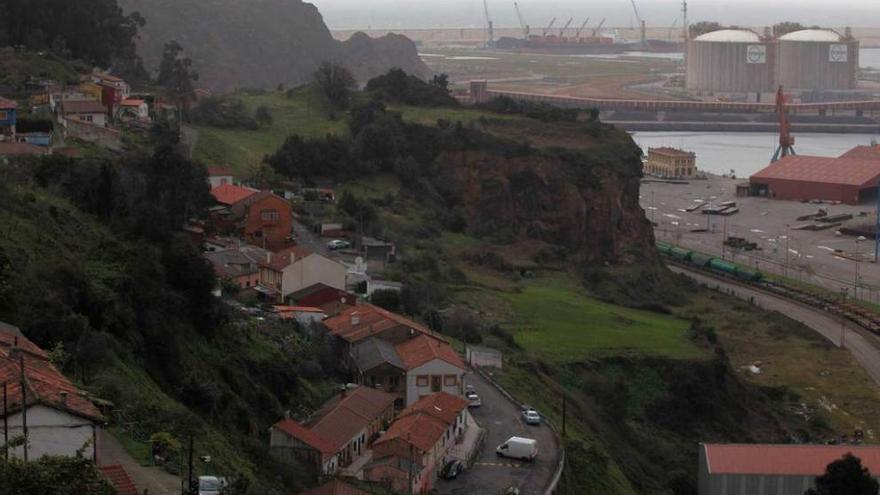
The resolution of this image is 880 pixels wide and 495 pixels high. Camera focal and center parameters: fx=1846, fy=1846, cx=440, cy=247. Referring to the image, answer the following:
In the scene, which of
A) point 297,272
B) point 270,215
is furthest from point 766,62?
point 297,272

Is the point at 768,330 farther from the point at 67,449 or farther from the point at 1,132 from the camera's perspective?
the point at 67,449

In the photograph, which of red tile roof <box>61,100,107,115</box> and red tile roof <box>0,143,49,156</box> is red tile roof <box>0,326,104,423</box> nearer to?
red tile roof <box>0,143,49,156</box>

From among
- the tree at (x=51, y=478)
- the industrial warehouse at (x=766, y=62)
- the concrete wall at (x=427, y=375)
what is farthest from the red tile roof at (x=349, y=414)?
the industrial warehouse at (x=766, y=62)

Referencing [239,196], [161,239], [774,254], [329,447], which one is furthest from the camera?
[774,254]

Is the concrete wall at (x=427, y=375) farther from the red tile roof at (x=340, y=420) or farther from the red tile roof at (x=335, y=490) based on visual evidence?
the red tile roof at (x=335, y=490)

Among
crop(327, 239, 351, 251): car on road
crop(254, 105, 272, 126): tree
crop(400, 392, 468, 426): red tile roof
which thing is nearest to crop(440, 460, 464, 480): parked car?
crop(400, 392, 468, 426): red tile roof

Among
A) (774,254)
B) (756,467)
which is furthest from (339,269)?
(774,254)
